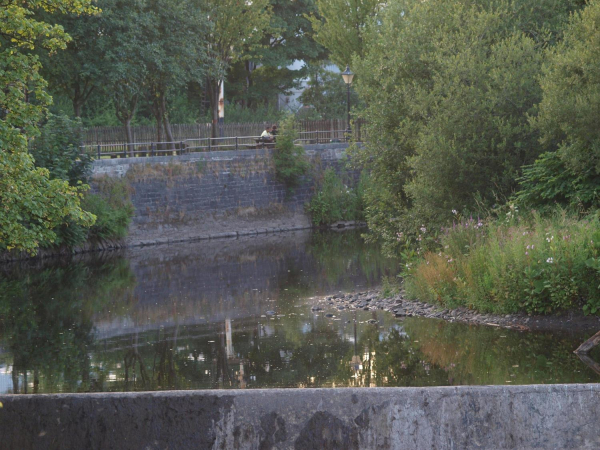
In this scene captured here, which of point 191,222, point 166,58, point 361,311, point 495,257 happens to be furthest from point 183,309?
point 166,58

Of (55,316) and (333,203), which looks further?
(333,203)

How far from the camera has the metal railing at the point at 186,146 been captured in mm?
32281

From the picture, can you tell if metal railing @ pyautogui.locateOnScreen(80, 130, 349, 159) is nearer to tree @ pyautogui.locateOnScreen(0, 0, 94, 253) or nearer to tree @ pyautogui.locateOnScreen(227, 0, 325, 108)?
tree @ pyautogui.locateOnScreen(227, 0, 325, 108)

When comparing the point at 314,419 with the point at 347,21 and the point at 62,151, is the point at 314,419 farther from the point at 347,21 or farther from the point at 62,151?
the point at 347,21

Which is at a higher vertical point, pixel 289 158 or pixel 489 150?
pixel 289 158

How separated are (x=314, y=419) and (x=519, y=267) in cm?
675

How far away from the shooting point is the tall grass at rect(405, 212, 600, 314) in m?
12.4

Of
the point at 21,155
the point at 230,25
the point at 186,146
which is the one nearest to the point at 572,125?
the point at 21,155

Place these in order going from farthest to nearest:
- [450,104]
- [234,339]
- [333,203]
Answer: [333,203]
[450,104]
[234,339]

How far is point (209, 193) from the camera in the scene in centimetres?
3369

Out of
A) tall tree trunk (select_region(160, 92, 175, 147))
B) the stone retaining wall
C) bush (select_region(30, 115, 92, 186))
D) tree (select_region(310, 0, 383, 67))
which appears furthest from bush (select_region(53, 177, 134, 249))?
tree (select_region(310, 0, 383, 67))

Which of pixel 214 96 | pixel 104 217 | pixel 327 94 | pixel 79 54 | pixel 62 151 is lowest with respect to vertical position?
pixel 104 217

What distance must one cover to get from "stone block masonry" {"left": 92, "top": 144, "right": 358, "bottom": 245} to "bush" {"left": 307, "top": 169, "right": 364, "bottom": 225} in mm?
553

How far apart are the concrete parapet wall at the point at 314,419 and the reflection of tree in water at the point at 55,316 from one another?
139 inches
